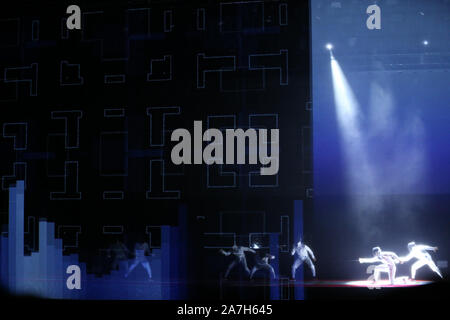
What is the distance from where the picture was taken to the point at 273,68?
548 cm

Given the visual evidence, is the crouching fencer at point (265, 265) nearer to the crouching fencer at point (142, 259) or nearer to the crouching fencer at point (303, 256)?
the crouching fencer at point (303, 256)

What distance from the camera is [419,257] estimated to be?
521 centimetres

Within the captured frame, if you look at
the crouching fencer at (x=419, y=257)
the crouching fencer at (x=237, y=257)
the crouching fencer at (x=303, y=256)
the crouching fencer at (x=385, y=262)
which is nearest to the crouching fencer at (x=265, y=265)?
the crouching fencer at (x=237, y=257)

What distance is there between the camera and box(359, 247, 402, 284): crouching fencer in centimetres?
520

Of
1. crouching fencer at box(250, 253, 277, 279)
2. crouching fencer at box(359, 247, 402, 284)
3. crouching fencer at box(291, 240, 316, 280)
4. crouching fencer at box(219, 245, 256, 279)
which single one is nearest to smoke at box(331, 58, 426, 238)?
crouching fencer at box(359, 247, 402, 284)

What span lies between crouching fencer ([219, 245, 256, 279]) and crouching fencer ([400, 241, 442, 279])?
1445 mm

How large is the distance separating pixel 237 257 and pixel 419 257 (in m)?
1.68

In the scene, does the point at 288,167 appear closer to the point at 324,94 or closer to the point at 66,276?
the point at 324,94

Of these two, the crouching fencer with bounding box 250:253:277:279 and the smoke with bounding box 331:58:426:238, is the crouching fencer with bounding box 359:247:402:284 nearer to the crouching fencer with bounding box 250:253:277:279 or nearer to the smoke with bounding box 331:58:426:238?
the smoke with bounding box 331:58:426:238

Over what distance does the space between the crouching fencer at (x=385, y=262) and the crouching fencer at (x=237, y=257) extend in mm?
1121

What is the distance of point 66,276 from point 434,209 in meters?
3.58

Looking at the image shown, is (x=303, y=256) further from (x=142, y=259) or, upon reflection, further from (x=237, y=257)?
(x=142, y=259)

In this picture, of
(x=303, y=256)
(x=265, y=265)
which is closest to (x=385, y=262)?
(x=303, y=256)

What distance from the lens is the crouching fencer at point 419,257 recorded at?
520 centimetres
